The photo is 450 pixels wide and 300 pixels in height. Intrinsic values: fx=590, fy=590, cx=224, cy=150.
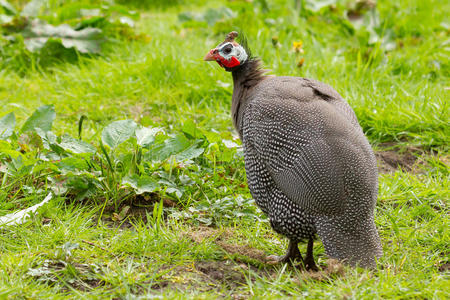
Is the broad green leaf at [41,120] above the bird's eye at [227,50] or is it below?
below

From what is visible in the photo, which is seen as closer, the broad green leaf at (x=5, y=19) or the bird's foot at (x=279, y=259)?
the bird's foot at (x=279, y=259)

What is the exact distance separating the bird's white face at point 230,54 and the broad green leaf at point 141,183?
84cm

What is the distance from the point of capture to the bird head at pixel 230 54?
11.7 ft

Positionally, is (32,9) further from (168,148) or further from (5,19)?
(168,148)

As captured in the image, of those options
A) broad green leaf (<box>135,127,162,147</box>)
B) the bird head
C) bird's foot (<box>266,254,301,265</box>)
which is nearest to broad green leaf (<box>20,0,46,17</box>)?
broad green leaf (<box>135,127,162,147</box>)

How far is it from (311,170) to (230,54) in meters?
1.10

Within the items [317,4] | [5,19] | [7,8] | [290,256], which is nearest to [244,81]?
[290,256]

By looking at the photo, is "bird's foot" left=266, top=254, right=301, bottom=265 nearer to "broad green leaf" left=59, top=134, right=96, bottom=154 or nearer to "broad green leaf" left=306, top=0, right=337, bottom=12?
"broad green leaf" left=59, top=134, right=96, bottom=154

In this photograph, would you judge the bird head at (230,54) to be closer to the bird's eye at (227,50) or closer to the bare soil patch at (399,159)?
the bird's eye at (227,50)

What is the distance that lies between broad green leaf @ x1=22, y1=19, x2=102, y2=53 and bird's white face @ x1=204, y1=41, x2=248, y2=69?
245 centimetres

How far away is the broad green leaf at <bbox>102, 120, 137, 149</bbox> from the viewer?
12.3 feet

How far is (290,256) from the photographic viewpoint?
3166 millimetres

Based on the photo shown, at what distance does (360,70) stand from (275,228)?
2.64 m

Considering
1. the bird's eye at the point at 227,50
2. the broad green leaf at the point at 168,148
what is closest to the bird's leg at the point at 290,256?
the broad green leaf at the point at 168,148
